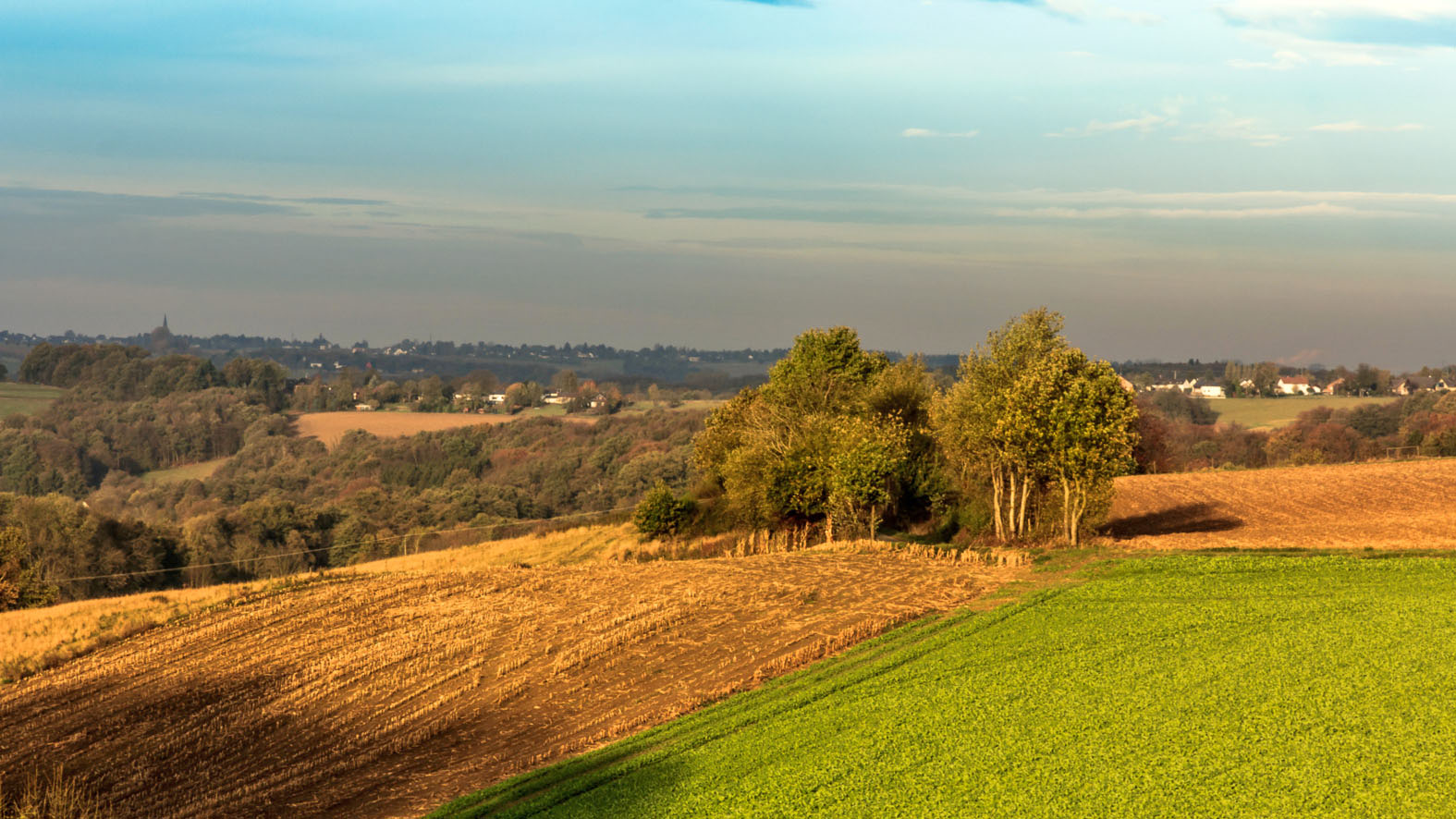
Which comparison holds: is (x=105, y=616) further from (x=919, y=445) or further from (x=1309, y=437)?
(x=1309, y=437)

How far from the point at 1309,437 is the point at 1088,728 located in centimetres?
11043

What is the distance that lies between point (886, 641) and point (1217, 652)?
7.48 meters

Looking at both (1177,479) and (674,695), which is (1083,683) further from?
(1177,479)

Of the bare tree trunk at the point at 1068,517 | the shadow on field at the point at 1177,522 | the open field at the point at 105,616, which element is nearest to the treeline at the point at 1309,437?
the shadow on field at the point at 1177,522

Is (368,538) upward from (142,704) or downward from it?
downward

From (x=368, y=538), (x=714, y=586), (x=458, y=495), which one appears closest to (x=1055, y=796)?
(x=714, y=586)

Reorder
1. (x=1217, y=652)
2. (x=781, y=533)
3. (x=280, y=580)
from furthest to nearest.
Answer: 1. (x=781, y=533)
2. (x=280, y=580)
3. (x=1217, y=652)

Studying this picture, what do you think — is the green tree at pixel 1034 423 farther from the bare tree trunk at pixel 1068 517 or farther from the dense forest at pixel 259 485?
the dense forest at pixel 259 485

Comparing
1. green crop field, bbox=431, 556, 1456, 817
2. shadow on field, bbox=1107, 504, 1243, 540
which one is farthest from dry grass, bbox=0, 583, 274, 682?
shadow on field, bbox=1107, 504, 1243, 540

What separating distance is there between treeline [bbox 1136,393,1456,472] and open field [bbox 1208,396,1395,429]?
6153 millimetres

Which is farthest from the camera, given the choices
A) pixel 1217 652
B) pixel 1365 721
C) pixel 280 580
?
pixel 280 580

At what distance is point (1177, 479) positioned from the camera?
6669cm

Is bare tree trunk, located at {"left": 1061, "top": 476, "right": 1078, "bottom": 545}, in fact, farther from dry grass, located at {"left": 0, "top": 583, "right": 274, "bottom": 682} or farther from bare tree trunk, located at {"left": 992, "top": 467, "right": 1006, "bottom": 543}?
dry grass, located at {"left": 0, "top": 583, "right": 274, "bottom": 682}

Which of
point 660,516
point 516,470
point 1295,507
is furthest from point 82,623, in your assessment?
point 516,470
